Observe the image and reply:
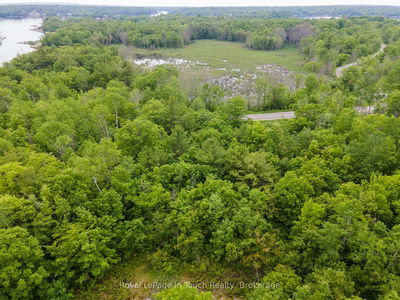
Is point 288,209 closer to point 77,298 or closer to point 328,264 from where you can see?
point 328,264

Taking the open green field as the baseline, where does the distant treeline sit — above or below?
above

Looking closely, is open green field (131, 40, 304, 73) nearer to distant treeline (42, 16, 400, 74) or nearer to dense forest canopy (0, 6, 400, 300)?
distant treeline (42, 16, 400, 74)

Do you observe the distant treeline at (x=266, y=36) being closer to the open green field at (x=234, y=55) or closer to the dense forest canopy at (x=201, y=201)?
the open green field at (x=234, y=55)

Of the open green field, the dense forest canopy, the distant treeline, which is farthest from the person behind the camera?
the open green field

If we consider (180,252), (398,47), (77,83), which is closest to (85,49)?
(77,83)

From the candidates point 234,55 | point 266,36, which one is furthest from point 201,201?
point 266,36

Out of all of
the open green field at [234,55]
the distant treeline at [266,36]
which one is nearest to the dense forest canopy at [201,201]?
the distant treeline at [266,36]

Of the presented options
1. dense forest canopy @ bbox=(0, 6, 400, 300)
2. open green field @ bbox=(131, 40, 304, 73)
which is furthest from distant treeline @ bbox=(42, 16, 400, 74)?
dense forest canopy @ bbox=(0, 6, 400, 300)
